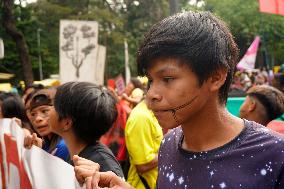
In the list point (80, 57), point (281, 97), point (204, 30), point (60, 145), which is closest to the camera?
point (204, 30)

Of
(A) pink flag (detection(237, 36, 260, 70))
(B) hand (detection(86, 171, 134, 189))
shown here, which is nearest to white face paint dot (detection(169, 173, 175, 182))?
(B) hand (detection(86, 171, 134, 189))

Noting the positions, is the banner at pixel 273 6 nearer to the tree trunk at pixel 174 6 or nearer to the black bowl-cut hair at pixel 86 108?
the tree trunk at pixel 174 6

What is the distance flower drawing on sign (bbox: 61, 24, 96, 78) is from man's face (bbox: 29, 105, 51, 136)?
5551 mm

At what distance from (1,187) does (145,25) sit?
3128 cm

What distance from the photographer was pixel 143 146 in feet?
12.1

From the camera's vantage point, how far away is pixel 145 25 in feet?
110

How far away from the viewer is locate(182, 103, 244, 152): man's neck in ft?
4.71

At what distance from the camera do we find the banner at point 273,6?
567cm

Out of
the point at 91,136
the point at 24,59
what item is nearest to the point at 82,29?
the point at 24,59

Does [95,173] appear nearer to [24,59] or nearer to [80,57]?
[80,57]

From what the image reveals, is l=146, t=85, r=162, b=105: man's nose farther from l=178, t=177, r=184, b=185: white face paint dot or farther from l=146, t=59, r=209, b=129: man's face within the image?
l=178, t=177, r=184, b=185: white face paint dot

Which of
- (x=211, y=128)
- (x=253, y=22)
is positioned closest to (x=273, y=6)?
(x=211, y=128)

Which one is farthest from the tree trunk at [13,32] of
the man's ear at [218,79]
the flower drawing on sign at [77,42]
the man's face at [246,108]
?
the man's ear at [218,79]

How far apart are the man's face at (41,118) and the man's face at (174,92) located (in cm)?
187
